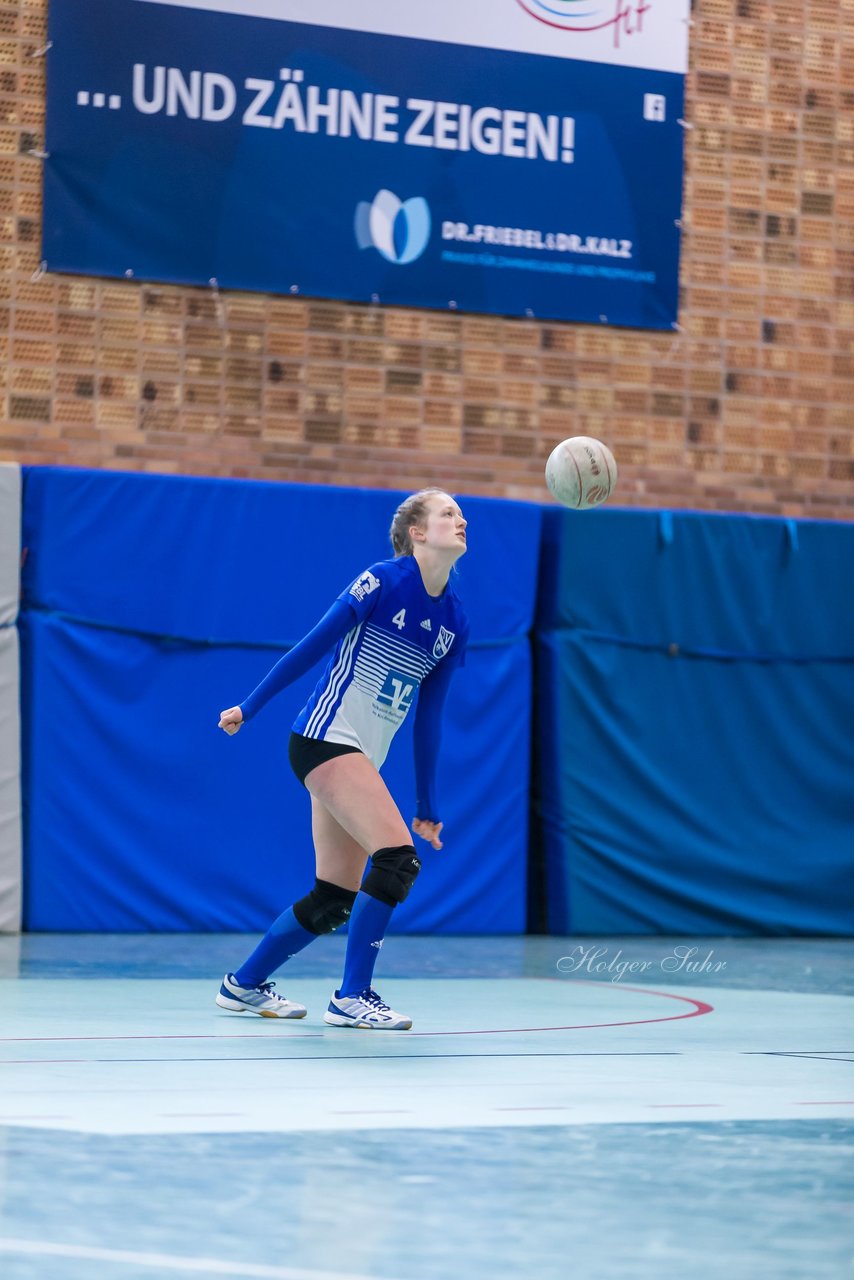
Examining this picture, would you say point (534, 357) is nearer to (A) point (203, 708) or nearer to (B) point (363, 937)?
(A) point (203, 708)

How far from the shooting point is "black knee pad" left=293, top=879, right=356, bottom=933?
7121mm

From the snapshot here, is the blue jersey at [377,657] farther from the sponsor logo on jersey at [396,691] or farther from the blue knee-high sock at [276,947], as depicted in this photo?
the blue knee-high sock at [276,947]

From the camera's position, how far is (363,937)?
6.99 m

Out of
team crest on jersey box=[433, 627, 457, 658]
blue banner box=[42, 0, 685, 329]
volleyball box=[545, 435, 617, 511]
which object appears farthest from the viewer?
blue banner box=[42, 0, 685, 329]

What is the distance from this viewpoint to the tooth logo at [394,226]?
12750 mm

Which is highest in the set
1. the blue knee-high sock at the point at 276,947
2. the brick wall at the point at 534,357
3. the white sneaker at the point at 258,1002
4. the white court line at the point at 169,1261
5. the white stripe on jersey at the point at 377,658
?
the brick wall at the point at 534,357

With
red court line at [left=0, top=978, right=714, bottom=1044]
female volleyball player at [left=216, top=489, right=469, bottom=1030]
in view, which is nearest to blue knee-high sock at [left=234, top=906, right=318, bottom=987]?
female volleyball player at [left=216, top=489, right=469, bottom=1030]

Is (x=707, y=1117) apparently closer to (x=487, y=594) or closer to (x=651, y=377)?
(x=487, y=594)

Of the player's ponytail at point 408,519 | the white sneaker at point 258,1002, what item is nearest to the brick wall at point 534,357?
the player's ponytail at point 408,519

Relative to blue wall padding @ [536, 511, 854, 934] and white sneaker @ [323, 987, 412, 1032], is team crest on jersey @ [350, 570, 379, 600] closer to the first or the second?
white sneaker @ [323, 987, 412, 1032]

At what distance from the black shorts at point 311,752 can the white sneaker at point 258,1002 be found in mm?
855

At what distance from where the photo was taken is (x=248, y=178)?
12.4 metres

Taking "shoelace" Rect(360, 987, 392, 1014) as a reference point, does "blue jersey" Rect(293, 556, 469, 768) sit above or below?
above

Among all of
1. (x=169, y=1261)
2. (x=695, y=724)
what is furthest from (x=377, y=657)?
(x=695, y=724)
